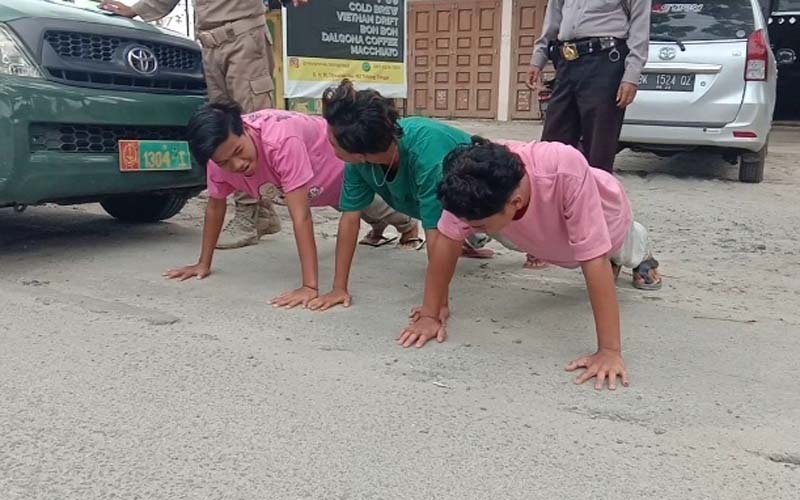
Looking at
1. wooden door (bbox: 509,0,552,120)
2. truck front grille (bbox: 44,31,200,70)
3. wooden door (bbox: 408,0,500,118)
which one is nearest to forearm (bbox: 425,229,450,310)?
truck front grille (bbox: 44,31,200,70)

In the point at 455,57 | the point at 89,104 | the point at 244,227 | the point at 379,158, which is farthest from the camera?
the point at 455,57

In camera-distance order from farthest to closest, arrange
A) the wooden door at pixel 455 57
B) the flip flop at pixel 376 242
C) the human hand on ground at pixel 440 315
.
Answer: the wooden door at pixel 455 57 → the flip flop at pixel 376 242 → the human hand on ground at pixel 440 315

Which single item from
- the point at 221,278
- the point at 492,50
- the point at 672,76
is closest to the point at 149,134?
the point at 221,278

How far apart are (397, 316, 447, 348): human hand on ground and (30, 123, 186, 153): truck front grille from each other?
178 cm

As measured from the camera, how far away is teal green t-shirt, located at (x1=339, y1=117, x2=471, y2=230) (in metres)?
2.83

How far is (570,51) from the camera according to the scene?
367 cm

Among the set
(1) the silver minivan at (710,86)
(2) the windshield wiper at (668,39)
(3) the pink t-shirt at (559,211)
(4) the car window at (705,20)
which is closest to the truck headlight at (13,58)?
(3) the pink t-shirt at (559,211)

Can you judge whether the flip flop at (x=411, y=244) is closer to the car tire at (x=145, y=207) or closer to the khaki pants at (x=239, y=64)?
the khaki pants at (x=239, y=64)

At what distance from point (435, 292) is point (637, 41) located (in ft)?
5.47

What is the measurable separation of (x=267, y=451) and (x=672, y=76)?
528 centimetres

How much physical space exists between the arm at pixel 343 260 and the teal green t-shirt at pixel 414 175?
0.06m

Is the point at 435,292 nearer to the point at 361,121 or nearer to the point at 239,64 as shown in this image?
the point at 361,121

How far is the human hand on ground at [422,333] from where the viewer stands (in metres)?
2.65

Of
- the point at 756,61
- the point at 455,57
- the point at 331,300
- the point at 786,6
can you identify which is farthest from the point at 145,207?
the point at 786,6
